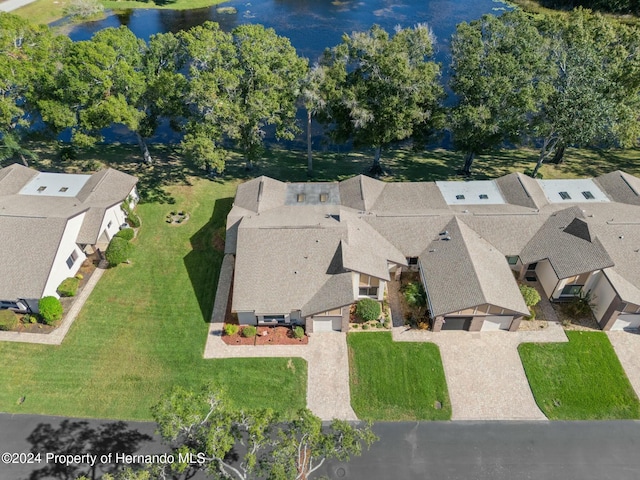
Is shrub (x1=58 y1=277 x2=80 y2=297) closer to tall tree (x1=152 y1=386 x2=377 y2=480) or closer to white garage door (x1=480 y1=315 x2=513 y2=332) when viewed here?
tall tree (x1=152 y1=386 x2=377 y2=480)

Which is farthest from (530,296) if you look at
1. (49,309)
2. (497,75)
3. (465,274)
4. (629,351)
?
(49,309)

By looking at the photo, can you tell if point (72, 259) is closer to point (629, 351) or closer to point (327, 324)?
point (327, 324)

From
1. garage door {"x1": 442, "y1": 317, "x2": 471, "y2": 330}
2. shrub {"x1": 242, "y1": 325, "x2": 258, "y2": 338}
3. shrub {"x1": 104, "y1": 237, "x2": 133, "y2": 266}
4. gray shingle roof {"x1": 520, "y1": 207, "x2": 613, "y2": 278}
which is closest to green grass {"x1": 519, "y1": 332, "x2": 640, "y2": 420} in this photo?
garage door {"x1": 442, "y1": 317, "x2": 471, "y2": 330}

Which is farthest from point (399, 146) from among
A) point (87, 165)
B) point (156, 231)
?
point (87, 165)

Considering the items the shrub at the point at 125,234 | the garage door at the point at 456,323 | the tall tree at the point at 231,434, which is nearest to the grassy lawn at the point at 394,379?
the garage door at the point at 456,323

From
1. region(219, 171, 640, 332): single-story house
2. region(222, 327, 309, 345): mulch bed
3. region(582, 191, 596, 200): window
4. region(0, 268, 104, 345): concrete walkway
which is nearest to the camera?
region(219, 171, 640, 332): single-story house

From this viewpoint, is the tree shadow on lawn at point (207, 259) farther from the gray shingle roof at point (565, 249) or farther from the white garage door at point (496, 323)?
the gray shingle roof at point (565, 249)
